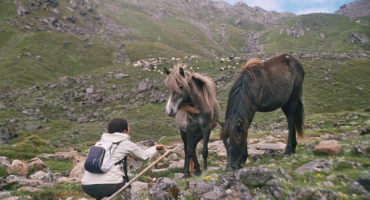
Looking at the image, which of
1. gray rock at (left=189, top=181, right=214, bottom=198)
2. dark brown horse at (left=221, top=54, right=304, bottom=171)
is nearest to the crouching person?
gray rock at (left=189, top=181, right=214, bottom=198)

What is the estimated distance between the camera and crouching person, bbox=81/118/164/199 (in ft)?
23.9

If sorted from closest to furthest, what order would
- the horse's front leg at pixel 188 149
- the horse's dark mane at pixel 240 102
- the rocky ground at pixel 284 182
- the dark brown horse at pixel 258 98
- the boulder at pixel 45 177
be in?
1. the rocky ground at pixel 284 182
2. the horse's dark mane at pixel 240 102
3. the dark brown horse at pixel 258 98
4. the horse's front leg at pixel 188 149
5. the boulder at pixel 45 177

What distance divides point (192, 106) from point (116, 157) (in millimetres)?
4606

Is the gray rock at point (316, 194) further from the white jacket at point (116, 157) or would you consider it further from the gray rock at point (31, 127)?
the gray rock at point (31, 127)

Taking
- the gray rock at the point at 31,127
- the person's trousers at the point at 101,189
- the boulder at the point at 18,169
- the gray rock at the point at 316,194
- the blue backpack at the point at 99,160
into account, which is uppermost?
the blue backpack at the point at 99,160

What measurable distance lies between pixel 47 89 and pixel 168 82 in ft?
192

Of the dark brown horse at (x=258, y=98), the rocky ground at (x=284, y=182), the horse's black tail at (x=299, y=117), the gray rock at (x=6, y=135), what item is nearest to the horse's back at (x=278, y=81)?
the dark brown horse at (x=258, y=98)

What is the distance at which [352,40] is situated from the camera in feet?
510

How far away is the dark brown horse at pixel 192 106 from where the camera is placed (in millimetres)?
10583

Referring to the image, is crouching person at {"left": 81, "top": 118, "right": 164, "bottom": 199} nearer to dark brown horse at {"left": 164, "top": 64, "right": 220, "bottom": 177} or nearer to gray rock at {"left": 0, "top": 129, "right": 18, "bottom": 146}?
dark brown horse at {"left": 164, "top": 64, "right": 220, "bottom": 177}

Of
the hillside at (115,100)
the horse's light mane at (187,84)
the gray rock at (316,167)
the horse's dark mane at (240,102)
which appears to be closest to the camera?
the gray rock at (316,167)

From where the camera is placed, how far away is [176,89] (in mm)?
10266

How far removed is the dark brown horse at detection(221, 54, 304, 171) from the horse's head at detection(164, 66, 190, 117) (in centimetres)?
180

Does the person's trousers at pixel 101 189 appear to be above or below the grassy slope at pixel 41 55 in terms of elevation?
below
